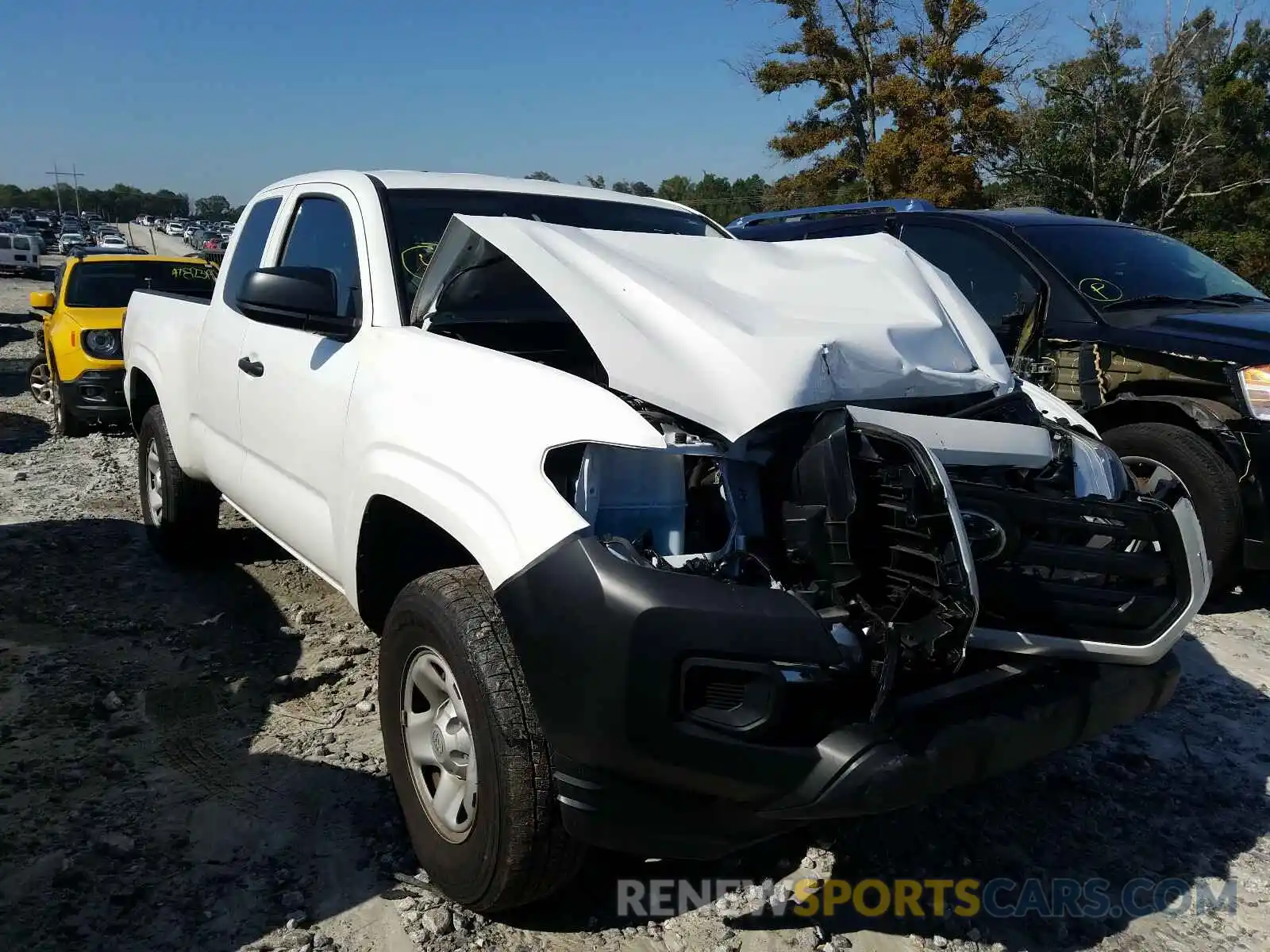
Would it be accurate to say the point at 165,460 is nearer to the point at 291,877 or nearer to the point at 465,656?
the point at 291,877

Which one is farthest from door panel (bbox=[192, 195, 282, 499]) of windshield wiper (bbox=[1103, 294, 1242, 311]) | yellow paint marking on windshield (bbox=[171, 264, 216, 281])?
yellow paint marking on windshield (bbox=[171, 264, 216, 281])

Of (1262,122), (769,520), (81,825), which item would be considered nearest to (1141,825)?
(769,520)

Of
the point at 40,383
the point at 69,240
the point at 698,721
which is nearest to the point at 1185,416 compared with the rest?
the point at 698,721

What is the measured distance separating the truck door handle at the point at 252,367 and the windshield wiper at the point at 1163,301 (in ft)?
13.6

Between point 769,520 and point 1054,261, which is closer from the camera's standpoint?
point 769,520

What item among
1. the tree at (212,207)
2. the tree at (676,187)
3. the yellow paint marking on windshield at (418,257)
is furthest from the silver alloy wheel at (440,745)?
the tree at (212,207)

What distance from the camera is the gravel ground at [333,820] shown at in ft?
8.33

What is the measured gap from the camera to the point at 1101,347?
5043 mm

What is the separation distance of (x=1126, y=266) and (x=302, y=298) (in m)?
4.60

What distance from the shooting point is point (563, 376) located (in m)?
2.40

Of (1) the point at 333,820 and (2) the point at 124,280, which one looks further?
(2) the point at 124,280

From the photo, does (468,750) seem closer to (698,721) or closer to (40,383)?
(698,721)

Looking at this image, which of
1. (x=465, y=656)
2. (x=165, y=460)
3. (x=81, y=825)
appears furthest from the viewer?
(x=165, y=460)

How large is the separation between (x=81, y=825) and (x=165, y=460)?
2.42 meters
